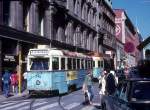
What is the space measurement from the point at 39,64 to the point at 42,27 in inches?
641

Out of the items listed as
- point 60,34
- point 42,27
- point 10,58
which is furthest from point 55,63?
point 60,34

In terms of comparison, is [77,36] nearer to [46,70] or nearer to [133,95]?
[46,70]

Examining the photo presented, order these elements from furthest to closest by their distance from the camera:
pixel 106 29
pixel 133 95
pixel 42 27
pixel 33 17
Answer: pixel 106 29
pixel 42 27
pixel 33 17
pixel 133 95

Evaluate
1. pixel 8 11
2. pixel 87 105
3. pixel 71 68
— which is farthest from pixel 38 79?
pixel 8 11

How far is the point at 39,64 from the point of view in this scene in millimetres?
29766

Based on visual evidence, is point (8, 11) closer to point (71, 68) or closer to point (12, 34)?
point (12, 34)

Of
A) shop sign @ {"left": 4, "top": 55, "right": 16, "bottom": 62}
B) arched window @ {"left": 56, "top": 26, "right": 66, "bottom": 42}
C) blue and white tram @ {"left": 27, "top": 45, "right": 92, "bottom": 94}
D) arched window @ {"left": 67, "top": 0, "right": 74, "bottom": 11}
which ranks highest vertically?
arched window @ {"left": 67, "top": 0, "right": 74, "bottom": 11}

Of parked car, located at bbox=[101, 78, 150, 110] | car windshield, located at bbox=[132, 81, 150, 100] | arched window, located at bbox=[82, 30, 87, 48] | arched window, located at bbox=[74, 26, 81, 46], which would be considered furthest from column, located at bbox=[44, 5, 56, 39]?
car windshield, located at bbox=[132, 81, 150, 100]

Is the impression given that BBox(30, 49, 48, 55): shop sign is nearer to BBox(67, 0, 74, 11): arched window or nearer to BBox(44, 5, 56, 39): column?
BBox(44, 5, 56, 39): column

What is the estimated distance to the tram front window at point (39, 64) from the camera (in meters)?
29.6

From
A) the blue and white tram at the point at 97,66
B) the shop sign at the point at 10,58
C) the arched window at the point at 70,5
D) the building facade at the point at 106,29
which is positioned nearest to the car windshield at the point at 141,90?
the shop sign at the point at 10,58

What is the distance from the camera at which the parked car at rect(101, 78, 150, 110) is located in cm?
1044

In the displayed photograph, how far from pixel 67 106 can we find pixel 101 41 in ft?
201

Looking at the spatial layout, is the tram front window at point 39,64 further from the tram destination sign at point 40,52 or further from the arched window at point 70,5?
the arched window at point 70,5
